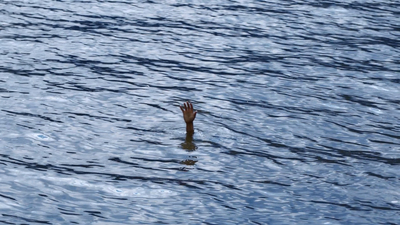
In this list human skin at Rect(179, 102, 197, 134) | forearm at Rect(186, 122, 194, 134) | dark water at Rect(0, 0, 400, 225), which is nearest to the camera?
dark water at Rect(0, 0, 400, 225)

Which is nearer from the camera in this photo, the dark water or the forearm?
the dark water

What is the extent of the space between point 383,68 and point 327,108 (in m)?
4.00

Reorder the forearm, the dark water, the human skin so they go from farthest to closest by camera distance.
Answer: the forearm
the human skin
the dark water

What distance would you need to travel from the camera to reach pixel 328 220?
8.36 metres

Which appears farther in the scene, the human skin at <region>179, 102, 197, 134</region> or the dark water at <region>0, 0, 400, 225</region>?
the human skin at <region>179, 102, 197, 134</region>

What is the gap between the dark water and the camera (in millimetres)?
8773

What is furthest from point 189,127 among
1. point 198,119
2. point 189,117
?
point 198,119

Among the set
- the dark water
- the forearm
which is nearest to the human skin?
the forearm

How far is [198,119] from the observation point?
12.5m

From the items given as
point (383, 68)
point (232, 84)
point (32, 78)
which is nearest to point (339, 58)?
point (383, 68)

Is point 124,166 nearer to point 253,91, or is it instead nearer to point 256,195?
point 256,195

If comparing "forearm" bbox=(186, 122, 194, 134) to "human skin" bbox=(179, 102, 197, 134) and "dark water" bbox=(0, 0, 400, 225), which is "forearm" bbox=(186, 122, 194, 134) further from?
"dark water" bbox=(0, 0, 400, 225)

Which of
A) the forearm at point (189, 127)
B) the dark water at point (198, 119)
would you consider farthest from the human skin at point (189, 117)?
the dark water at point (198, 119)

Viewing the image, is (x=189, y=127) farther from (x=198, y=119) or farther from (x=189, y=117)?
(x=198, y=119)
